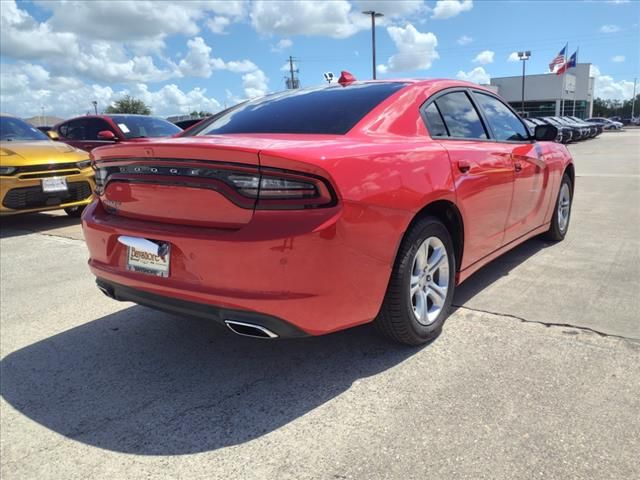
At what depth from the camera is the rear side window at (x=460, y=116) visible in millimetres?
3404

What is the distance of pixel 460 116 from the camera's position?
3578 millimetres

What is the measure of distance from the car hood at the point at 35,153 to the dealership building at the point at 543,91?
60.2m

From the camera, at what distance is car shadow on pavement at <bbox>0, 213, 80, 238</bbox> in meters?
7.24

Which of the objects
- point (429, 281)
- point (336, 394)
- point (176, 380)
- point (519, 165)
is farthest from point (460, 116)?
point (176, 380)

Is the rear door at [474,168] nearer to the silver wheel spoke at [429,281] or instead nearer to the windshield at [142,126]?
the silver wheel spoke at [429,281]

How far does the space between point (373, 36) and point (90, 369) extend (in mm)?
31749

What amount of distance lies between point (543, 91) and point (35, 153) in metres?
67.4

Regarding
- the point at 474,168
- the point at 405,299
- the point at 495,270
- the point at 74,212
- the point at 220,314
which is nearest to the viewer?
the point at 220,314

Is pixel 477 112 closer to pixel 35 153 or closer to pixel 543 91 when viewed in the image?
pixel 35 153

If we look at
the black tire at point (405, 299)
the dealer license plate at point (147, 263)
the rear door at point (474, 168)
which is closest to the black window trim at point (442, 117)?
the rear door at point (474, 168)

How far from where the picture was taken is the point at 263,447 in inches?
87.0

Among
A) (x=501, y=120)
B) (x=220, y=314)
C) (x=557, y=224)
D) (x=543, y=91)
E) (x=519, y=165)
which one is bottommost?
(x=557, y=224)

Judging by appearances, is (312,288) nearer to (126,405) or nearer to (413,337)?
(413,337)

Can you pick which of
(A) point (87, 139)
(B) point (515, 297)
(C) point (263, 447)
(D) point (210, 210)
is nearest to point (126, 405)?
(C) point (263, 447)
